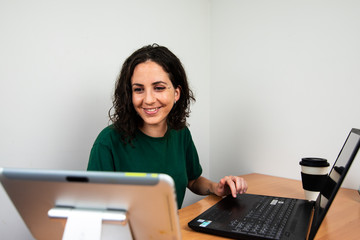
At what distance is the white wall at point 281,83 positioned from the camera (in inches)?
51.2

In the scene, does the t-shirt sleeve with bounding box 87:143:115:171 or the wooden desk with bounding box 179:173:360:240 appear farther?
the t-shirt sleeve with bounding box 87:143:115:171

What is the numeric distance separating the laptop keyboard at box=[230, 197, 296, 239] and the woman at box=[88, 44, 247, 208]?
5.2 inches

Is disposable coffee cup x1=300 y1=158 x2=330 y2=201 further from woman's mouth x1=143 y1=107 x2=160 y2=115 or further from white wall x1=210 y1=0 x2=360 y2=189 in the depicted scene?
woman's mouth x1=143 y1=107 x2=160 y2=115

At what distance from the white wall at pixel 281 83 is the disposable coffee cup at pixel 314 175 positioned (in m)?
0.39

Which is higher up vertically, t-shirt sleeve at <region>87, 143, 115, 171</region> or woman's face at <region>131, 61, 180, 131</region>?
woman's face at <region>131, 61, 180, 131</region>

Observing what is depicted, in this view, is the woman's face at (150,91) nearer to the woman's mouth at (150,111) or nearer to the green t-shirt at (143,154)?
the woman's mouth at (150,111)

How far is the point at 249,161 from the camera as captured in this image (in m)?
1.71

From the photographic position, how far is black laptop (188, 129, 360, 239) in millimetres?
704

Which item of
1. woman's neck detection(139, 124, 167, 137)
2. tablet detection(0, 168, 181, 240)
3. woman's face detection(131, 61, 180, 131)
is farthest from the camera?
woman's neck detection(139, 124, 167, 137)

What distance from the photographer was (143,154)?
1.15 metres

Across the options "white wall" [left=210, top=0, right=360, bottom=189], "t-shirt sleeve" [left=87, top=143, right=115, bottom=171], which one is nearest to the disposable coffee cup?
"white wall" [left=210, top=0, right=360, bottom=189]

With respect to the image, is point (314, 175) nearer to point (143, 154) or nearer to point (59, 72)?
point (143, 154)

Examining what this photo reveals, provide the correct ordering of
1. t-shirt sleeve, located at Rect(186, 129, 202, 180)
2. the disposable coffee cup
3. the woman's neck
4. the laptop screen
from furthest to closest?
t-shirt sleeve, located at Rect(186, 129, 202, 180) → the woman's neck → the disposable coffee cup → the laptop screen

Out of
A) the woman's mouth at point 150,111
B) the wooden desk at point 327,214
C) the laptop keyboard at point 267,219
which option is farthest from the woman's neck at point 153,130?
the laptop keyboard at point 267,219
